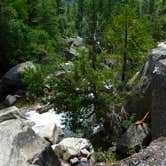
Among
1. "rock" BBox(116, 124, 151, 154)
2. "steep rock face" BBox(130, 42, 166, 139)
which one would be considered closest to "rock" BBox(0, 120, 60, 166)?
"steep rock face" BBox(130, 42, 166, 139)

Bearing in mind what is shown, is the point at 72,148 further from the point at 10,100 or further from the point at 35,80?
the point at 10,100

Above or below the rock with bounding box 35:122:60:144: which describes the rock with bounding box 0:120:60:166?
above

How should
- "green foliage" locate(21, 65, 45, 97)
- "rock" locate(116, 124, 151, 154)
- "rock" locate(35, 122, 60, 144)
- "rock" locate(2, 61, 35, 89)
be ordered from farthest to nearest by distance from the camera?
1. "rock" locate(2, 61, 35, 89)
2. "rock" locate(35, 122, 60, 144)
3. "green foliage" locate(21, 65, 45, 97)
4. "rock" locate(116, 124, 151, 154)

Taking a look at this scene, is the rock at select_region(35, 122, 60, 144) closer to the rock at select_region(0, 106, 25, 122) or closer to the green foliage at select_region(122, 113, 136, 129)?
the rock at select_region(0, 106, 25, 122)

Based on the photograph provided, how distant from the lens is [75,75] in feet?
57.4

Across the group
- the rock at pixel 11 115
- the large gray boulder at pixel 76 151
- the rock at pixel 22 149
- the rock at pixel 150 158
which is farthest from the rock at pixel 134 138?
the rock at pixel 11 115

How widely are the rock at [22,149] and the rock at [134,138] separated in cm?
608

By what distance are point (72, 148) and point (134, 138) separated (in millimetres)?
3386

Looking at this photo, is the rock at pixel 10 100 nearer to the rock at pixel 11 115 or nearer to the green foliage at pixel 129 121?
the rock at pixel 11 115

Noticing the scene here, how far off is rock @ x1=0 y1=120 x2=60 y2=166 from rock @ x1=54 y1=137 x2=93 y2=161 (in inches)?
290

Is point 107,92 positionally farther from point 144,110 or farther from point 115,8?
point 115,8

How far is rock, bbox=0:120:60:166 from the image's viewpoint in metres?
9.22

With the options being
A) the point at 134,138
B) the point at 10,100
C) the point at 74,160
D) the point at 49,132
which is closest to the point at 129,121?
the point at 134,138

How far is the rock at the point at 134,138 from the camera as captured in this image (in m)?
16.0
